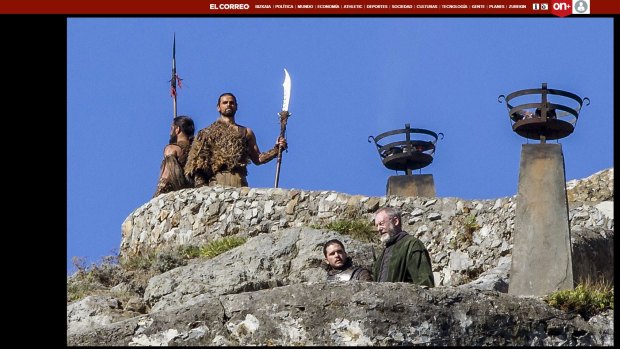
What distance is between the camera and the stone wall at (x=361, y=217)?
89.7ft

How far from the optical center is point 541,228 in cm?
2225

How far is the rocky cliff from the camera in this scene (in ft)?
57.1

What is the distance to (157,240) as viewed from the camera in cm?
3122

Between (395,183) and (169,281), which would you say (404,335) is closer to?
(169,281)

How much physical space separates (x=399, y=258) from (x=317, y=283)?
1.65 metres

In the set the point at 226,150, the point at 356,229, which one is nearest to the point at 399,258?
the point at 356,229

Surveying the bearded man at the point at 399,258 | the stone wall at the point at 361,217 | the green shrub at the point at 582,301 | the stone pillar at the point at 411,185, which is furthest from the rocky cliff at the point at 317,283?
the stone pillar at the point at 411,185

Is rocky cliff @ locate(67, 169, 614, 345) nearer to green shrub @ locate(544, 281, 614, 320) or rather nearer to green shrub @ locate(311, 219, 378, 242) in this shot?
green shrub @ locate(544, 281, 614, 320)

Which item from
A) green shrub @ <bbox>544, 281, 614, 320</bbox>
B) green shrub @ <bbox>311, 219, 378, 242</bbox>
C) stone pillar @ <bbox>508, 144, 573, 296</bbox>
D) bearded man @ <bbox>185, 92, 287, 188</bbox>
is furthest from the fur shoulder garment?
green shrub @ <bbox>544, 281, 614, 320</bbox>

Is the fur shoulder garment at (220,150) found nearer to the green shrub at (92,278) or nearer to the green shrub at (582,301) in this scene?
the green shrub at (92,278)

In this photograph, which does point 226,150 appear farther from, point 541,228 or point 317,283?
point 317,283

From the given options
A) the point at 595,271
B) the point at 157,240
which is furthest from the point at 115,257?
the point at 595,271

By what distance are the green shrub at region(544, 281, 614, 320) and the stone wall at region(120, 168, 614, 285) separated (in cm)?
651

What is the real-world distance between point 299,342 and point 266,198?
13227mm
